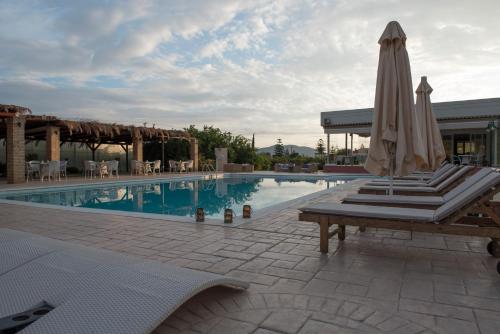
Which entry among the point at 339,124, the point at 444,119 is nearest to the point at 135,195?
the point at 339,124

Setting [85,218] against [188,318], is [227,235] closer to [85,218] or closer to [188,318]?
[188,318]

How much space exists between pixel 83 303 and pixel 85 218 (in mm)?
4069

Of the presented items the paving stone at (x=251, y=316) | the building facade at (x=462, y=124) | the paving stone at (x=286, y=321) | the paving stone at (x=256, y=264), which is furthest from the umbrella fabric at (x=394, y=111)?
the building facade at (x=462, y=124)

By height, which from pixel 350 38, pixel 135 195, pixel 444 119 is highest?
pixel 350 38

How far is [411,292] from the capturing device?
2418mm

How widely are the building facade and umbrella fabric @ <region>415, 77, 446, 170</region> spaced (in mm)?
11775

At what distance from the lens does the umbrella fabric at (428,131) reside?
5.50m

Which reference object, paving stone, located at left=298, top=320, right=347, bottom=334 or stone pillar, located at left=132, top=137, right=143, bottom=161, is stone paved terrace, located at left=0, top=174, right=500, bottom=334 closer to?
paving stone, located at left=298, top=320, right=347, bottom=334

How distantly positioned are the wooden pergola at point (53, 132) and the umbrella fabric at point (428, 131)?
1184cm

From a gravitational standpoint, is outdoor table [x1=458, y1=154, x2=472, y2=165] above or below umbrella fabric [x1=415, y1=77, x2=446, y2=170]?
below

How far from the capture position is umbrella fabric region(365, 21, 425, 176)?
408 cm

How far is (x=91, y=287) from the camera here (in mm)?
1880

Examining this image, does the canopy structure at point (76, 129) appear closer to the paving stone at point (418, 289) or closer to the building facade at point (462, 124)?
the building facade at point (462, 124)

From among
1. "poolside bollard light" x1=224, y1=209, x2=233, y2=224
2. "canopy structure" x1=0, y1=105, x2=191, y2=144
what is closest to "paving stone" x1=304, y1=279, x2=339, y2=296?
"poolside bollard light" x1=224, y1=209, x2=233, y2=224
